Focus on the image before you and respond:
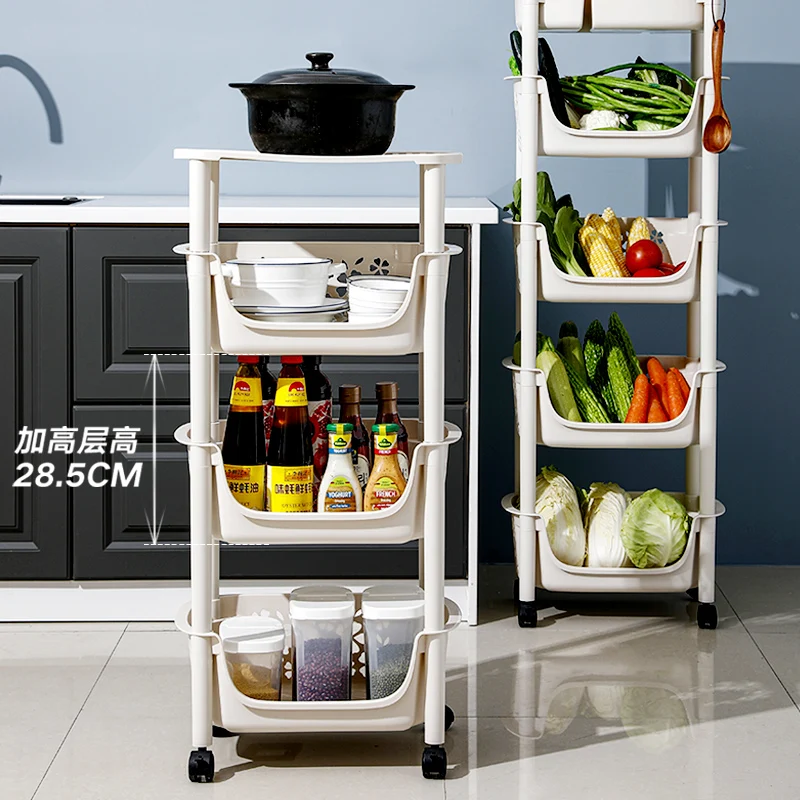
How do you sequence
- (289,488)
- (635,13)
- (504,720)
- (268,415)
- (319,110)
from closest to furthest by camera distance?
(319,110) < (289,488) < (268,415) < (504,720) < (635,13)

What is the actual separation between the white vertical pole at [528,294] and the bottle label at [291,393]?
870mm

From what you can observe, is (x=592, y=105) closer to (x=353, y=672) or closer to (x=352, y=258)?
(x=352, y=258)

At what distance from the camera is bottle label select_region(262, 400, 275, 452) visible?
2.13m

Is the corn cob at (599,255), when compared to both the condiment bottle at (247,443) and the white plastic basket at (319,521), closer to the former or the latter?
the white plastic basket at (319,521)

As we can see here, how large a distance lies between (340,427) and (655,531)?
106cm

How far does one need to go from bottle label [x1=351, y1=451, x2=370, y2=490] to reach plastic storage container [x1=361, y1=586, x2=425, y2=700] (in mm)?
210

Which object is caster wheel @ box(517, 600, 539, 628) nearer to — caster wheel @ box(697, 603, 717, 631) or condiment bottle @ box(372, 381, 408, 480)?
caster wheel @ box(697, 603, 717, 631)

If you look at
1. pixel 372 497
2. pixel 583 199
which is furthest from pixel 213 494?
pixel 583 199

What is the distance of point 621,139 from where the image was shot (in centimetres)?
270

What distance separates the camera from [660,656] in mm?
2678

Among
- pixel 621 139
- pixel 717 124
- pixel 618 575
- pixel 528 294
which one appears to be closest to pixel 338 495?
pixel 528 294

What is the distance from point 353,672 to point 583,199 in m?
1.55

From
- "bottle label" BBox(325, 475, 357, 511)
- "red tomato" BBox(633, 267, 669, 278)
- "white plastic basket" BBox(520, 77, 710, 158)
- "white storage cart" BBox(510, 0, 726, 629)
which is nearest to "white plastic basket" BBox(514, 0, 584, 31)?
"white storage cart" BBox(510, 0, 726, 629)

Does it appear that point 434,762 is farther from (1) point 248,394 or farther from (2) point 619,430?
(2) point 619,430
